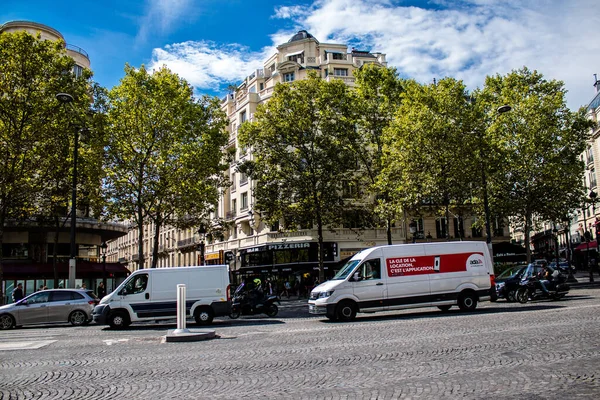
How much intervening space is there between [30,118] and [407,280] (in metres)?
22.0

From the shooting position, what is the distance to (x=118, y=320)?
57.1ft

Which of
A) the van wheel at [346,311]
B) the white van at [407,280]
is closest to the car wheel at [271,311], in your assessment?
the white van at [407,280]

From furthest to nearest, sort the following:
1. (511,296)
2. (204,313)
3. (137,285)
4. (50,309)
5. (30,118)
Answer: (30,118)
(511,296)
(50,309)
(204,313)
(137,285)

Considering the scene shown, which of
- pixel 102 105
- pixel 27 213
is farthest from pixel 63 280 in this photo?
Answer: pixel 102 105

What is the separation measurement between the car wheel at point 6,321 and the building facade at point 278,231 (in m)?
13.3

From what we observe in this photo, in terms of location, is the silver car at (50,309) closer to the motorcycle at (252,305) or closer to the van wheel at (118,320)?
the van wheel at (118,320)

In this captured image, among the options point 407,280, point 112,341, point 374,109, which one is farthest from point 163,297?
point 374,109

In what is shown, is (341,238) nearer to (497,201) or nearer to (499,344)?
(497,201)

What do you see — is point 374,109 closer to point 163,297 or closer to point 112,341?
point 163,297

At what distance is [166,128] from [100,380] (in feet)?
84.0

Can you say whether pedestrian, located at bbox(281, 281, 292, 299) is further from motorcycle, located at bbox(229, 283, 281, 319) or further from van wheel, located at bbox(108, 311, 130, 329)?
van wheel, located at bbox(108, 311, 130, 329)

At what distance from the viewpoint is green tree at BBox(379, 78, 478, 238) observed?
32.5 m

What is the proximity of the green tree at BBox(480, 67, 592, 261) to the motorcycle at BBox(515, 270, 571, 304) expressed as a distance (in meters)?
15.4

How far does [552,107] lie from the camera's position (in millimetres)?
34344
